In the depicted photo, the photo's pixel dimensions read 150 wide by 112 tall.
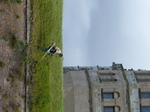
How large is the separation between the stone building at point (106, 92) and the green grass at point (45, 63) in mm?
4232

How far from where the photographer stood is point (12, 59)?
18.0m

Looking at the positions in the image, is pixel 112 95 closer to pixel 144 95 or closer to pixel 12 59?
pixel 144 95

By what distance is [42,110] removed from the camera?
19047 millimetres

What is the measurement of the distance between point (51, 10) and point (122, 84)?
32.8 feet

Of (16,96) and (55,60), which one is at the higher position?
(55,60)

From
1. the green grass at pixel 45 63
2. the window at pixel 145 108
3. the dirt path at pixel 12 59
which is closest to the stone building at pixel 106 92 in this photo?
the window at pixel 145 108

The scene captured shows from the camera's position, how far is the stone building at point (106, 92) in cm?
2705

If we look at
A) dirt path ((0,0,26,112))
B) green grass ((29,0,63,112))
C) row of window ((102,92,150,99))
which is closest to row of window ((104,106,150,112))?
row of window ((102,92,150,99))

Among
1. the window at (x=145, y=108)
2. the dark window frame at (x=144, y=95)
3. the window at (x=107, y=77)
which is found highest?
the window at (x=107, y=77)

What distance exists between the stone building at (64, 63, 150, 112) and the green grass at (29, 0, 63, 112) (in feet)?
13.9

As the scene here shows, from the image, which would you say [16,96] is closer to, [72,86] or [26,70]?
[26,70]

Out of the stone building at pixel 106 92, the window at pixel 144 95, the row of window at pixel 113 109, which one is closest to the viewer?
the stone building at pixel 106 92

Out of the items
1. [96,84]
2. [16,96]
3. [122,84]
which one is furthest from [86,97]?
[16,96]

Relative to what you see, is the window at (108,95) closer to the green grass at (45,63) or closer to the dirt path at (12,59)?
the green grass at (45,63)
